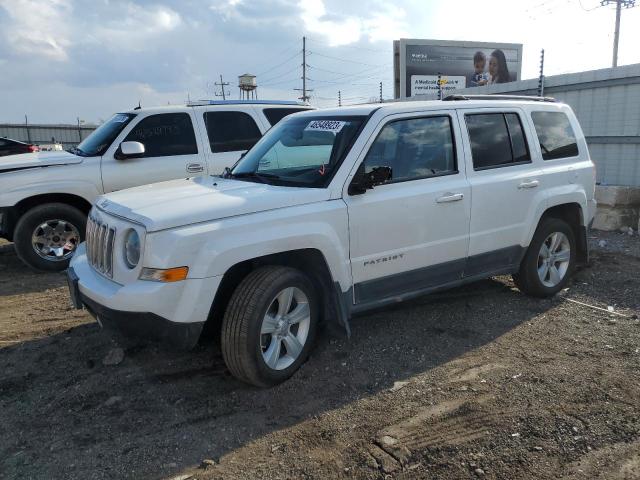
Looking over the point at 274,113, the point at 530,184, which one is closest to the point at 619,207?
the point at 530,184

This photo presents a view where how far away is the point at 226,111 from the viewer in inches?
293

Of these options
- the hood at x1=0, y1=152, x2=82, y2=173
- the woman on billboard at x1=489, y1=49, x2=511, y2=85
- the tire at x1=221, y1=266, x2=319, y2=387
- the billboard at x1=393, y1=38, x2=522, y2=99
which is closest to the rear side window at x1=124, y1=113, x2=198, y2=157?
the hood at x1=0, y1=152, x2=82, y2=173

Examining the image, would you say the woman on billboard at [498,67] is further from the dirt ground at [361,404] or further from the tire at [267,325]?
the tire at [267,325]

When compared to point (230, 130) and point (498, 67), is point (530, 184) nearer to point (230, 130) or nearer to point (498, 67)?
point (230, 130)

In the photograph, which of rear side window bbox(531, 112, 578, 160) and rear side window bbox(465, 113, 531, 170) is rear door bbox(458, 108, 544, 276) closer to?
rear side window bbox(465, 113, 531, 170)

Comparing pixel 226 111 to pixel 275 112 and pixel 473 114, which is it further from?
pixel 473 114

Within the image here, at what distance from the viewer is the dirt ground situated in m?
2.92

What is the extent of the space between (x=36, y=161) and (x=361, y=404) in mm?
5264

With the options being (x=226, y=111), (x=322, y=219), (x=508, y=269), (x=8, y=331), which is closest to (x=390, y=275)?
(x=322, y=219)

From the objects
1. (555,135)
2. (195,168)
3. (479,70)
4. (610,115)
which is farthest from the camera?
(479,70)

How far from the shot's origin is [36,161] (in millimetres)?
6629

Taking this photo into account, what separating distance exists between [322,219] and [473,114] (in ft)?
6.18

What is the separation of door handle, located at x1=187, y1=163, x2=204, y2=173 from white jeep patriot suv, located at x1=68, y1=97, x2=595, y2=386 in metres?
2.59

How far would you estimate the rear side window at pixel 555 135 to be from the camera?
5168mm
